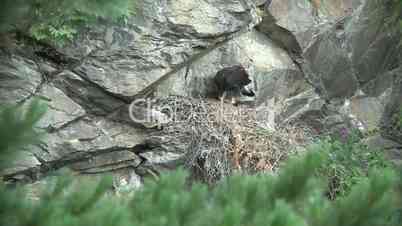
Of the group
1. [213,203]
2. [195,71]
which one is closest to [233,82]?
[195,71]

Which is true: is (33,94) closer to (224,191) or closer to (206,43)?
(206,43)

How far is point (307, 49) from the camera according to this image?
629 cm

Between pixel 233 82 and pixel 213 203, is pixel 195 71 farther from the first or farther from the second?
pixel 213 203

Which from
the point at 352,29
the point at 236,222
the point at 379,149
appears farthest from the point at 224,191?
the point at 352,29

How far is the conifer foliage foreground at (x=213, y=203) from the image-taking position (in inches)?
74.1

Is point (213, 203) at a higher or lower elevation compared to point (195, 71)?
lower

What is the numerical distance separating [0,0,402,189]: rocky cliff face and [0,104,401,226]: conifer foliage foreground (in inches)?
73.6

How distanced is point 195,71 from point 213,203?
3479 mm

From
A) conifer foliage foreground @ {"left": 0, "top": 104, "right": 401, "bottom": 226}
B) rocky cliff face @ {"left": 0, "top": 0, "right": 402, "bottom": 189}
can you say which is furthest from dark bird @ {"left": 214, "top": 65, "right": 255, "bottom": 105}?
conifer foliage foreground @ {"left": 0, "top": 104, "right": 401, "bottom": 226}

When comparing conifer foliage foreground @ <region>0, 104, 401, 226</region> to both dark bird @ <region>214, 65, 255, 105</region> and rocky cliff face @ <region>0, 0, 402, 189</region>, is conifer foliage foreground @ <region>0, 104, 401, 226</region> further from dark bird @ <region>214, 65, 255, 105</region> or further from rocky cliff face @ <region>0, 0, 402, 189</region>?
dark bird @ <region>214, 65, 255, 105</region>

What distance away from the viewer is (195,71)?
18.3 feet

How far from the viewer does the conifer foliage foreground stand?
1883mm

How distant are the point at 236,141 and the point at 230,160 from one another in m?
0.19

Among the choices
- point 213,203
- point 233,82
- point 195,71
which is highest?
point 195,71
